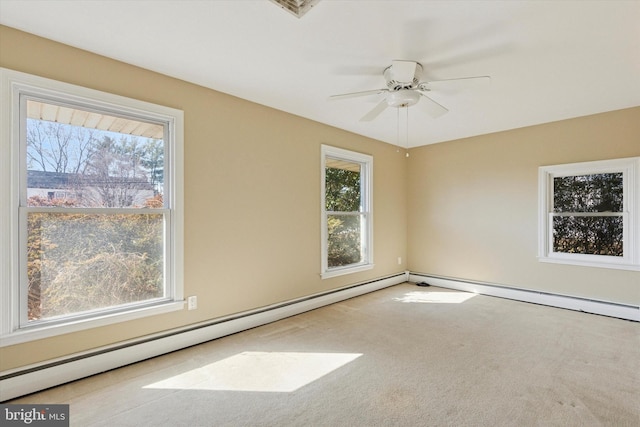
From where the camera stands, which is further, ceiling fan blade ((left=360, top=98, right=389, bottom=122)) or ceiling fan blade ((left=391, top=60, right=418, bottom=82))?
ceiling fan blade ((left=360, top=98, right=389, bottom=122))

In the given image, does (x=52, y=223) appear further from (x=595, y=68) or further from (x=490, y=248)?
(x=490, y=248)

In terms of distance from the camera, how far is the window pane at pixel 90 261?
7.18 feet

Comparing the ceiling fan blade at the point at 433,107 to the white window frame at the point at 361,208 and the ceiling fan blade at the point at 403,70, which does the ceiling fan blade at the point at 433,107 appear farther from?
the white window frame at the point at 361,208

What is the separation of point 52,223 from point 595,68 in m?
4.54

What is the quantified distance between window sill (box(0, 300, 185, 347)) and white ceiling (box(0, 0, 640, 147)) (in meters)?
2.07

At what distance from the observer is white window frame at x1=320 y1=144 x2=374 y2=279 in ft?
13.6

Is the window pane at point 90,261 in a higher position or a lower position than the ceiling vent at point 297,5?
lower

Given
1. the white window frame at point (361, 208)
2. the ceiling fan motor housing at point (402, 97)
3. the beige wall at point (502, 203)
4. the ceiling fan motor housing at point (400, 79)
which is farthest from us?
the white window frame at point (361, 208)

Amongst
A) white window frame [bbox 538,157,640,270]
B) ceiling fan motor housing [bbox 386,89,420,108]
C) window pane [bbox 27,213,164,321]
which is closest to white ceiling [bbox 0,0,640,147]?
ceiling fan motor housing [bbox 386,89,420,108]

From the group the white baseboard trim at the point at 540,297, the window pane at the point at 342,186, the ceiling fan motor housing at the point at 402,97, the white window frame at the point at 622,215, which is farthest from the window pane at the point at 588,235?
the ceiling fan motor housing at the point at 402,97

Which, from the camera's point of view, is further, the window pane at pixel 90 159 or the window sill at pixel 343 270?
the window sill at pixel 343 270

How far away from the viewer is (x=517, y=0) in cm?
179

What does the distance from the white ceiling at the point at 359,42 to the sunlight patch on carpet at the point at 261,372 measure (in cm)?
250

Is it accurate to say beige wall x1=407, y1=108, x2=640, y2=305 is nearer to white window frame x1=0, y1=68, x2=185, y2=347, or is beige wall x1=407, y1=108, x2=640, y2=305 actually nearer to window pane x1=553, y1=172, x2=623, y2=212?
window pane x1=553, y1=172, x2=623, y2=212
